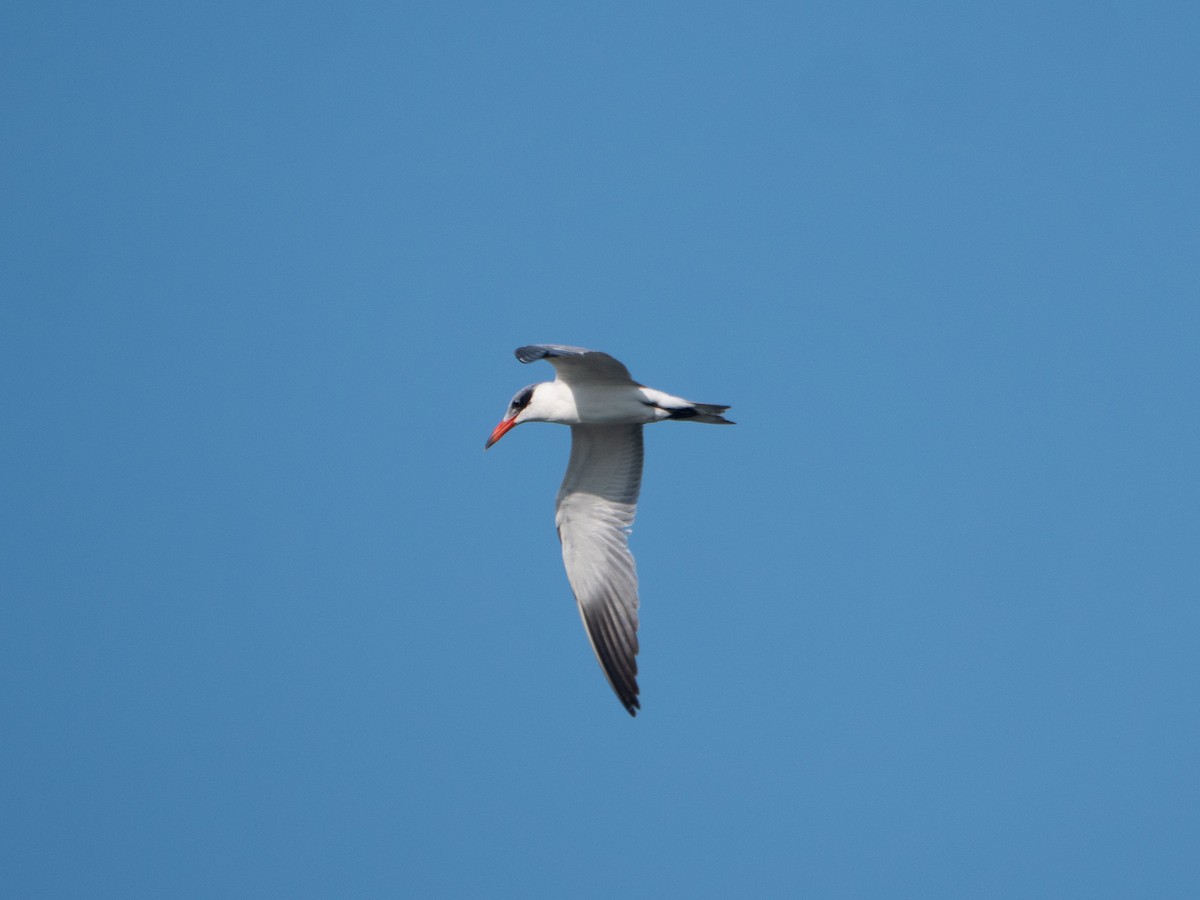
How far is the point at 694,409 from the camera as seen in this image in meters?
14.4

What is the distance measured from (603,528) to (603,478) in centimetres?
53

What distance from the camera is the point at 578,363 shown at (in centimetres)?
1375

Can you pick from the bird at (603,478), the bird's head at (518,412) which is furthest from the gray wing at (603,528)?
the bird's head at (518,412)

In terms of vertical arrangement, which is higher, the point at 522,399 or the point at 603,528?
the point at 522,399

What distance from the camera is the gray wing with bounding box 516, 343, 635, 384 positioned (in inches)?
481

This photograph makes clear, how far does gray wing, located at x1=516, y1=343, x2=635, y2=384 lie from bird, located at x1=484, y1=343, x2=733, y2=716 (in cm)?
1

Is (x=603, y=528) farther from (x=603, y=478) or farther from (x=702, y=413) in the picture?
(x=702, y=413)

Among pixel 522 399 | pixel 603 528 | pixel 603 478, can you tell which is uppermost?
pixel 522 399

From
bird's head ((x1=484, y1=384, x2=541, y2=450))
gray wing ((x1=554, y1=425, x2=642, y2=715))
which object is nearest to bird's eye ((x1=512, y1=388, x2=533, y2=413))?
bird's head ((x1=484, y1=384, x2=541, y2=450))

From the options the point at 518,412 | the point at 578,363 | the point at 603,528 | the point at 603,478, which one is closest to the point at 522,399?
the point at 518,412

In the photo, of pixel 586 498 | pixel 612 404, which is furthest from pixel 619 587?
pixel 612 404

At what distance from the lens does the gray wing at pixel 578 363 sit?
12211mm

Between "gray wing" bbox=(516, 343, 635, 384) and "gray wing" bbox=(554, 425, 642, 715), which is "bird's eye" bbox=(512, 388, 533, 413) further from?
"gray wing" bbox=(554, 425, 642, 715)

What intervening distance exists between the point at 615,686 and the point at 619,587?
108 centimetres
